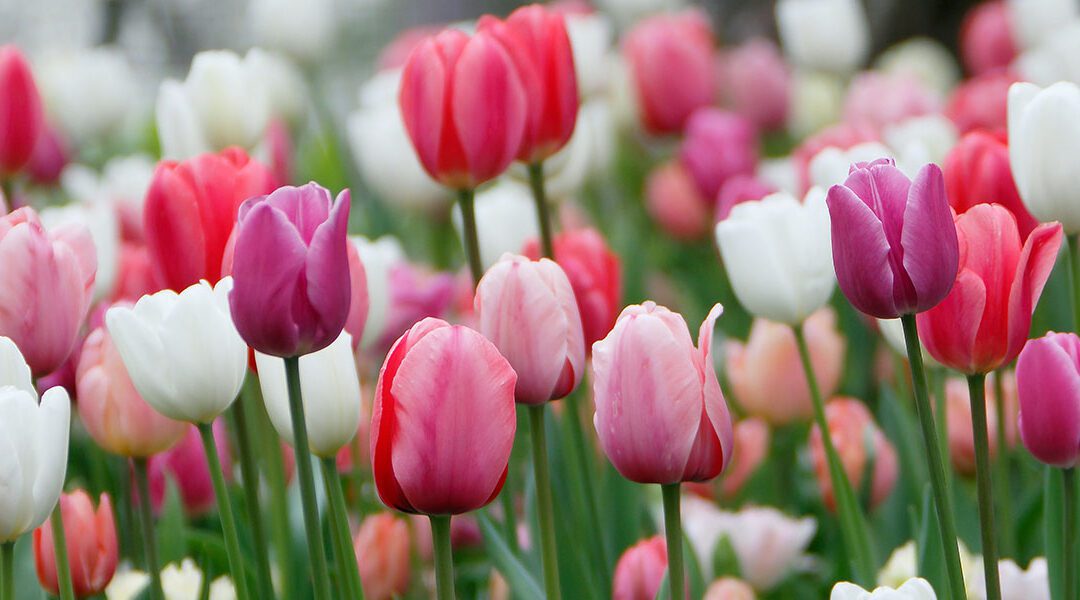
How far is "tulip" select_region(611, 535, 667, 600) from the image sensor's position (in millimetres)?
1003

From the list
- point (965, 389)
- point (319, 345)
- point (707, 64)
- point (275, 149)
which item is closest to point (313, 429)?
point (319, 345)

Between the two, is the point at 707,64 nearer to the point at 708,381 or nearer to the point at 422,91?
the point at 422,91

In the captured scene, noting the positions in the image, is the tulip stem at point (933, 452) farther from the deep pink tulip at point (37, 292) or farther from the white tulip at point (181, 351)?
the deep pink tulip at point (37, 292)

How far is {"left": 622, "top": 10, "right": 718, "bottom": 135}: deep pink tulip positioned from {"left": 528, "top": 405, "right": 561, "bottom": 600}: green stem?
1.50 meters

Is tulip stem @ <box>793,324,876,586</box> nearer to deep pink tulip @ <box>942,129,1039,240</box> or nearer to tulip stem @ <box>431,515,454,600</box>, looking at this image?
deep pink tulip @ <box>942,129,1039,240</box>

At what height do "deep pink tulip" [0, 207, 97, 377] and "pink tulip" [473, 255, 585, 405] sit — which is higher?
"deep pink tulip" [0, 207, 97, 377]

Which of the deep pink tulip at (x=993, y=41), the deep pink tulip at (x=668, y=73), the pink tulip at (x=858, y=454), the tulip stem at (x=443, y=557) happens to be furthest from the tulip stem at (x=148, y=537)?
the deep pink tulip at (x=993, y=41)

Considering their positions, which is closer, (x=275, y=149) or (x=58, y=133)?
(x=275, y=149)

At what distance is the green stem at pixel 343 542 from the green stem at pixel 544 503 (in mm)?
124

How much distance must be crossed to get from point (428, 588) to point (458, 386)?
2.16 feet

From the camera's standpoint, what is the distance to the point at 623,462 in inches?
30.9

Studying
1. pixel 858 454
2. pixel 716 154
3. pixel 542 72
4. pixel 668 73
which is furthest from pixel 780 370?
pixel 668 73

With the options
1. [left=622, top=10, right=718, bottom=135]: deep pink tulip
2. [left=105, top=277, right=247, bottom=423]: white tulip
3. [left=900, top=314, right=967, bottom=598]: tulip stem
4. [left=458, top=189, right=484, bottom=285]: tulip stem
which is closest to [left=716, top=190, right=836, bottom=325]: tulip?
[left=458, top=189, right=484, bottom=285]: tulip stem

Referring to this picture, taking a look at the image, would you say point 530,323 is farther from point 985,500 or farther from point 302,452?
point 985,500
